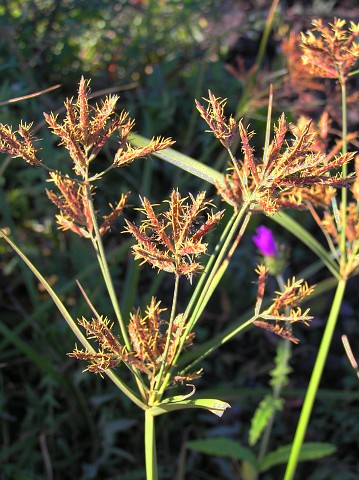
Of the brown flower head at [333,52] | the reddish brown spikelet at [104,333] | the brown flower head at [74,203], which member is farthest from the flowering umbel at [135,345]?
the brown flower head at [333,52]

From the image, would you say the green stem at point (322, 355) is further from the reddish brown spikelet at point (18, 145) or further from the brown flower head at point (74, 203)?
the reddish brown spikelet at point (18, 145)

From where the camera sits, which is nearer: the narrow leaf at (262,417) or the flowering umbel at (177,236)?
the flowering umbel at (177,236)

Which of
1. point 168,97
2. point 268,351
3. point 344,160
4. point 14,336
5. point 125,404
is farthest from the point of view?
point 168,97

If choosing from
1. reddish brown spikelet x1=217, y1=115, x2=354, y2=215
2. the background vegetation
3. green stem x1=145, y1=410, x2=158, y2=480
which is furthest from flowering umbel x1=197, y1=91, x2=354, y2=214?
the background vegetation

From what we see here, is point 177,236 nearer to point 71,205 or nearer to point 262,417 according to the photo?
point 71,205

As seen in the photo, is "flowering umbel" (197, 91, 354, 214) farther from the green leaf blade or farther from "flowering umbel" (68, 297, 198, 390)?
the green leaf blade

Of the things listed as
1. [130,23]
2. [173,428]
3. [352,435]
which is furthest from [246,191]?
[130,23]

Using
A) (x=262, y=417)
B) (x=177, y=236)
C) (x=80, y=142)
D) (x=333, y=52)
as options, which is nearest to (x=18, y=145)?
(x=80, y=142)

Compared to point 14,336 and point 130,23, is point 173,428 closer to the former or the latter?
point 14,336
